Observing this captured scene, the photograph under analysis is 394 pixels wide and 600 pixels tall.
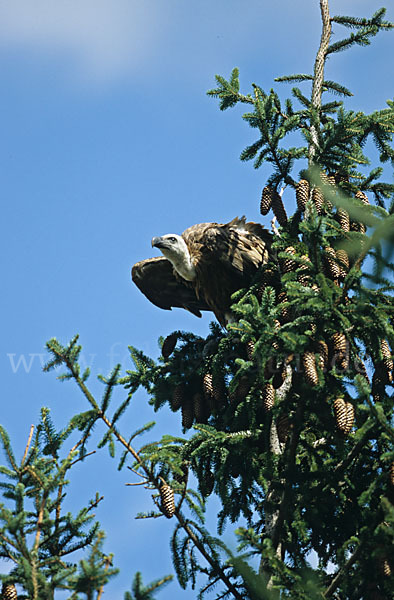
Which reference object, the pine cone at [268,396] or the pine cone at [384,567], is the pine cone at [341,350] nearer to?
the pine cone at [268,396]

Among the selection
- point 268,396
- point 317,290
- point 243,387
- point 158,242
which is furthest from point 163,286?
point 317,290

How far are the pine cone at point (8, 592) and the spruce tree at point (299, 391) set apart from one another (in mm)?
95

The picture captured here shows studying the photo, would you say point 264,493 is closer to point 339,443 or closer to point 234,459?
point 234,459

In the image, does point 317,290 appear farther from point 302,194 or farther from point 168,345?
point 168,345

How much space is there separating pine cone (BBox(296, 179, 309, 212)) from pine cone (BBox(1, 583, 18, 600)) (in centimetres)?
Result: 347

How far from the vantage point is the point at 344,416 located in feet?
16.1

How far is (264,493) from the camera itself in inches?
237

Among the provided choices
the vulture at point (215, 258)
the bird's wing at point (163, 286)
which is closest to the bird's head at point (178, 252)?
the vulture at point (215, 258)

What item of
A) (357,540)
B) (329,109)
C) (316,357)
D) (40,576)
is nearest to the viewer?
(40,576)

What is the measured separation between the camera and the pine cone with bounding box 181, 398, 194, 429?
20.8ft

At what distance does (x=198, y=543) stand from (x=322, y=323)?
161cm

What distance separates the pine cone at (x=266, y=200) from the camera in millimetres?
6574

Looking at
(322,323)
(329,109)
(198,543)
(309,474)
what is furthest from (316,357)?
(329,109)

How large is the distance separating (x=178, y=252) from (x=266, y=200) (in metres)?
1.66
